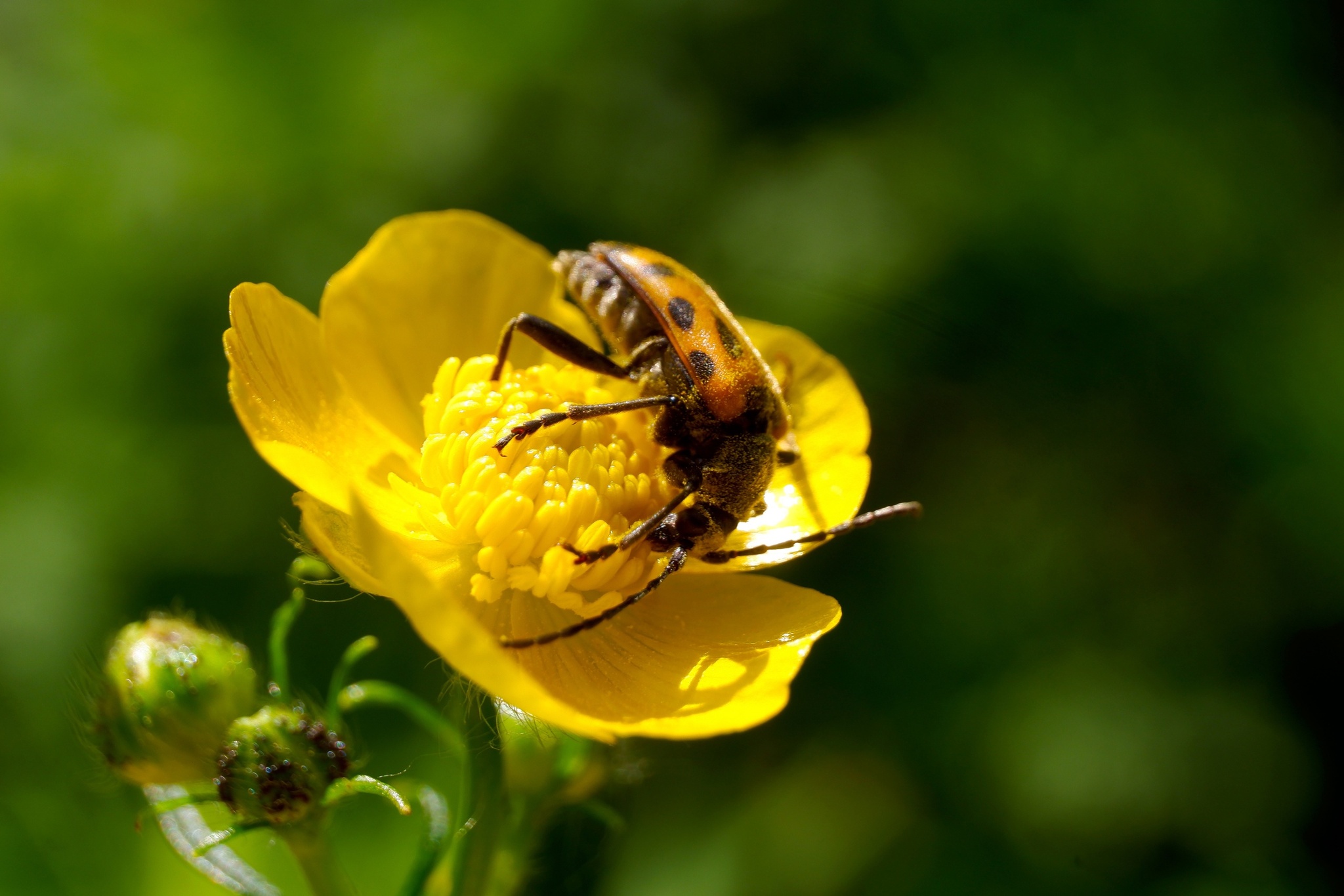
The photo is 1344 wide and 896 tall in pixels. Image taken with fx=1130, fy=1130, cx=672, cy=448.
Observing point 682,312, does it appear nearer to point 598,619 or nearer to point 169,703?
point 598,619

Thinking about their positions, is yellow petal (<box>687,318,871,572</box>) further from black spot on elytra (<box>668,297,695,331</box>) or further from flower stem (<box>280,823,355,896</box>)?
flower stem (<box>280,823,355,896</box>)

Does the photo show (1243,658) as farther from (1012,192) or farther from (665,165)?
(665,165)

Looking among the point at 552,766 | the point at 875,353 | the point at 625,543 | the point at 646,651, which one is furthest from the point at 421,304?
the point at 875,353

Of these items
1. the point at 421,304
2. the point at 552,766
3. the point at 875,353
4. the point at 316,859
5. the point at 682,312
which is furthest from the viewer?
the point at 875,353

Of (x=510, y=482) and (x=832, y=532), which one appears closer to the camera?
(x=510, y=482)

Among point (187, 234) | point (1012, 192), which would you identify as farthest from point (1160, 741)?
point (187, 234)

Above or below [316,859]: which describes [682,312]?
above
